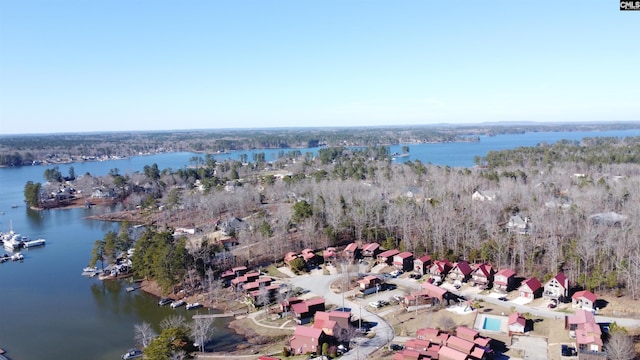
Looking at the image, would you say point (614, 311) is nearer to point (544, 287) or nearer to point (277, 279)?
point (544, 287)

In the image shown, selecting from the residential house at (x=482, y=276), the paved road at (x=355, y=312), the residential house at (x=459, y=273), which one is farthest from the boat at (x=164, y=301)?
the residential house at (x=482, y=276)

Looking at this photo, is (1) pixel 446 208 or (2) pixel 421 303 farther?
(1) pixel 446 208

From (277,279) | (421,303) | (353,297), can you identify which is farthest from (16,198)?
(421,303)

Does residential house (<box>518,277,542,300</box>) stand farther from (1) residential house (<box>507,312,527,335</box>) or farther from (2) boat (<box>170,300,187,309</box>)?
(2) boat (<box>170,300,187,309</box>)

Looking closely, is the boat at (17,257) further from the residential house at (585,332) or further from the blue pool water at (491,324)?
the residential house at (585,332)

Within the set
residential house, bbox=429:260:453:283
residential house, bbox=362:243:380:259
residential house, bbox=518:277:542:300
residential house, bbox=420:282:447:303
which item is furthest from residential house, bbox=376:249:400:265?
residential house, bbox=518:277:542:300

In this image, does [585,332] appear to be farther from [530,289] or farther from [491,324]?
[530,289]

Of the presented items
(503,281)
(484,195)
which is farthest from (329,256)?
(484,195)
